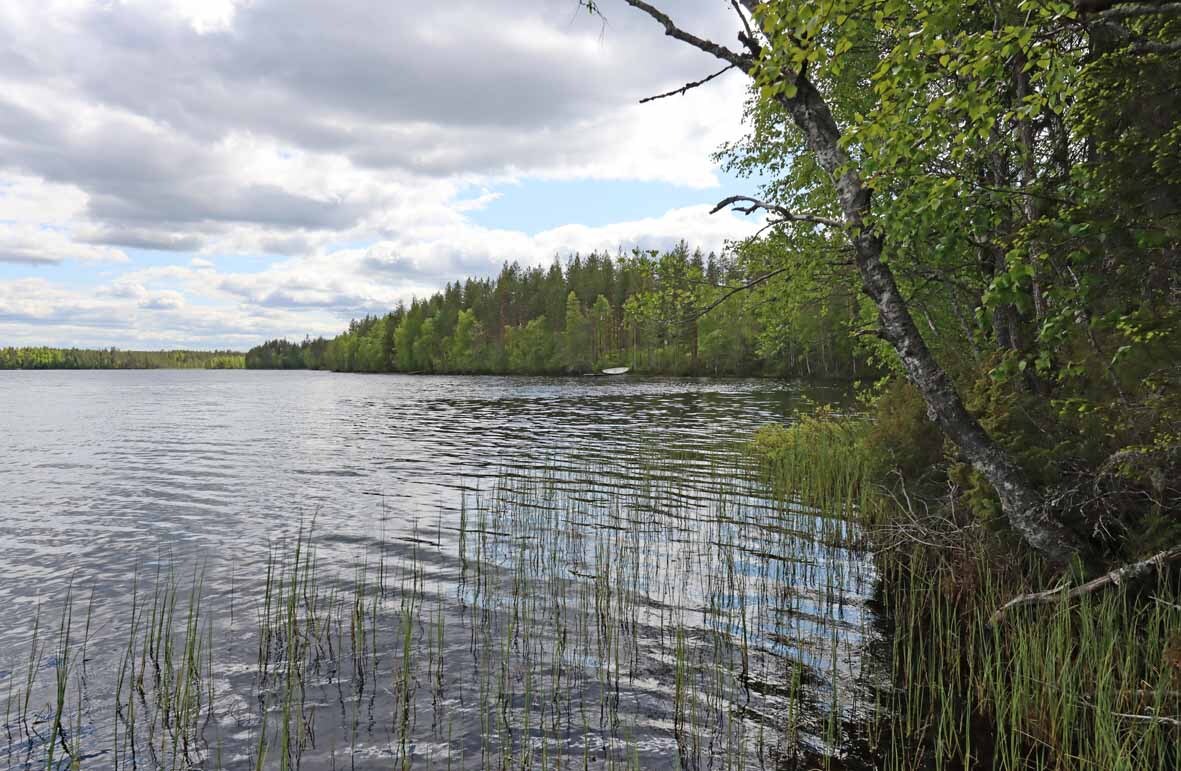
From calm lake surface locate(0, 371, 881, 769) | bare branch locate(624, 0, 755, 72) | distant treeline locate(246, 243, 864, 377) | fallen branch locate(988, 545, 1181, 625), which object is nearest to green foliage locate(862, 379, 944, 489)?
calm lake surface locate(0, 371, 881, 769)

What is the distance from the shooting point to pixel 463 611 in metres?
9.12

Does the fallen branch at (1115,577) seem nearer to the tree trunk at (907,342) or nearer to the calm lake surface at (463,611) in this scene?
the tree trunk at (907,342)

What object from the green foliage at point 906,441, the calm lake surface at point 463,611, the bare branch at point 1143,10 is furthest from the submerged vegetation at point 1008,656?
the bare branch at point 1143,10

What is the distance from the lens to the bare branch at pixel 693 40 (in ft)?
25.8

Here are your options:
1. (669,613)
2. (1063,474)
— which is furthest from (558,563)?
(1063,474)

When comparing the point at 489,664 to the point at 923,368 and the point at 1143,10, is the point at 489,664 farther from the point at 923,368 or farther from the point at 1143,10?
the point at 1143,10

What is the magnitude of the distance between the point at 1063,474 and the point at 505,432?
1023 inches

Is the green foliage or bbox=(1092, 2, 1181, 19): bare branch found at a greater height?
bbox=(1092, 2, 1181, 19): bare branch

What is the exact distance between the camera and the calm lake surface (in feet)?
19.9

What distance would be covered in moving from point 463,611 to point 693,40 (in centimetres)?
818

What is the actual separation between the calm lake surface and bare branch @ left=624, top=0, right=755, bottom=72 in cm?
671

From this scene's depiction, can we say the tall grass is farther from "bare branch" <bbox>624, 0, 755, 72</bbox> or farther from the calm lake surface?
"bare branch" <bbox>624, 0, 755, 72</bbox>

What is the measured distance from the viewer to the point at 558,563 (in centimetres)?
1120

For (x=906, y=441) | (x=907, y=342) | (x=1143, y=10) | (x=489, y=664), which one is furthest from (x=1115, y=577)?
(x=489, y=664)
